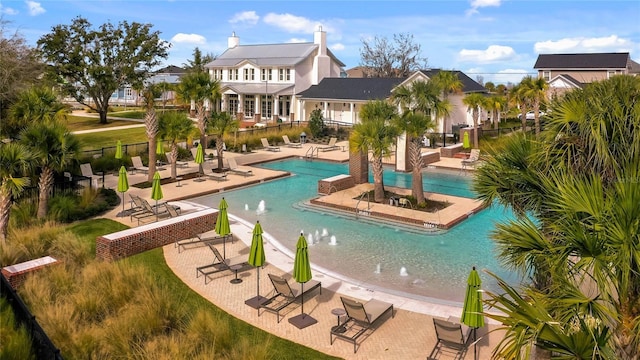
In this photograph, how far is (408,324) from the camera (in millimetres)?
10266

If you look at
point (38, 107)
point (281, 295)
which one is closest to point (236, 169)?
point (38, 107)

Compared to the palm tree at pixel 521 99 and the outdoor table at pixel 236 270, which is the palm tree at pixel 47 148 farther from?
the palm tree at pixel 521 99

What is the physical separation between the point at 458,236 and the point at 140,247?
33.5 ft

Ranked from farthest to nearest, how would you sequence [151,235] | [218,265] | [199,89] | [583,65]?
[583,65] → [199,89] → [151,235] → [218,265]

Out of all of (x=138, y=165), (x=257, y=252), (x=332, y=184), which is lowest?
(x=257, y=252)

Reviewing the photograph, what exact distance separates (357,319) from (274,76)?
4965cm

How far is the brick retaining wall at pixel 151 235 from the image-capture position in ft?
45.3

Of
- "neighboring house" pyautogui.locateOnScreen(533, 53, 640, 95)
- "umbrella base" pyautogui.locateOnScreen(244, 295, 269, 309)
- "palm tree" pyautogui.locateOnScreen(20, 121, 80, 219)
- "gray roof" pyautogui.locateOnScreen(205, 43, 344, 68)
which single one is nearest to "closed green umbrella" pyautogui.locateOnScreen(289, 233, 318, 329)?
"umbrella base" pyautogui.locateOnScreen(244, 295, 269, 309)

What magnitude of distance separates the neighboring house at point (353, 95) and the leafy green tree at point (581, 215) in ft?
121

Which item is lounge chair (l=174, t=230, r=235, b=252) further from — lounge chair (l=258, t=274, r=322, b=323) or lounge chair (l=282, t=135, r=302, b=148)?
lounge chair (l=282, t=135, r=302, b=148)

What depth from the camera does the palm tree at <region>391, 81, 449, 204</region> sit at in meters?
19.9

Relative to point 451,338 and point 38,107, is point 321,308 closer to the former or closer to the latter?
point 451,338

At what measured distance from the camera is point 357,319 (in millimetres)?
9820

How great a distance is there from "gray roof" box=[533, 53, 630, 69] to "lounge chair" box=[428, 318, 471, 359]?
222 ft
